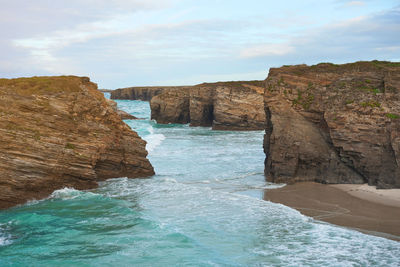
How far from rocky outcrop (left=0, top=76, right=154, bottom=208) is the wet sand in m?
7.13

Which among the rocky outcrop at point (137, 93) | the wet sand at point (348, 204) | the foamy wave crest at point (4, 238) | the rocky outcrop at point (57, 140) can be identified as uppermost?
the rocky outcrop at point (137, 93)

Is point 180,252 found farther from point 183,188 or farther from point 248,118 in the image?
point 248,118

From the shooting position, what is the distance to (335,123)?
1775 cm

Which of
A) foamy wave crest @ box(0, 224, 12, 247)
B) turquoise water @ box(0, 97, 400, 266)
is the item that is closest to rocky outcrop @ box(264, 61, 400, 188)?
turquoise water @ box(0, 97, 400, 266)

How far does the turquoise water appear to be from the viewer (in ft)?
34.4

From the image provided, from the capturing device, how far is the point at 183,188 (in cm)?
1853

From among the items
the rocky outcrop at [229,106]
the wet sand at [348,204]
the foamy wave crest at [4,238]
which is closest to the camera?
the foamy wave crest at [4,238]

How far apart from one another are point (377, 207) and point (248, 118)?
40906 millimetres

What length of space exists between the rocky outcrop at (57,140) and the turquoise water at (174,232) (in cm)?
68

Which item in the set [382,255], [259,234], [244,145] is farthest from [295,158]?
[244,145]

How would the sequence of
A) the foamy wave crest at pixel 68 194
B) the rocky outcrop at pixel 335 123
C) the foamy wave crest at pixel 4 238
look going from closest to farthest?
1. the foamy wave crest at pixel 4 238
2. the foamy wave crest at pixel 68 194
3. the rocky outcrop at pixel 335 123

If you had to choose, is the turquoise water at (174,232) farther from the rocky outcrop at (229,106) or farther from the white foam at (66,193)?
the rocky outcrop at (229,106)

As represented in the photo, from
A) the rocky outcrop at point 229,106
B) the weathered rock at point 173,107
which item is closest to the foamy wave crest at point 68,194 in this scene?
the rocky outcrop at point 229,106

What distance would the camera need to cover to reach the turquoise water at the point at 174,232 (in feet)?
34.4
